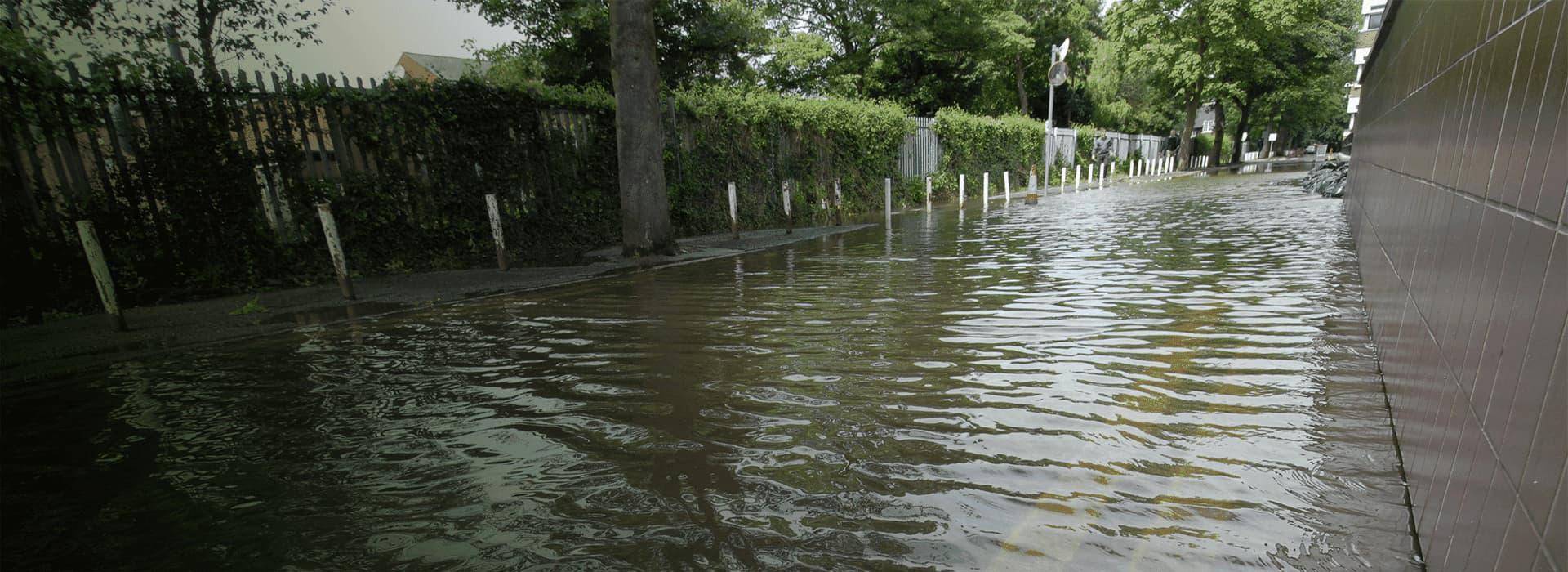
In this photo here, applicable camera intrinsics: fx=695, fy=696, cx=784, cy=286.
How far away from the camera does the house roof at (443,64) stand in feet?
38.7

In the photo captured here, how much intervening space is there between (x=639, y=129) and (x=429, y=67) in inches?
177

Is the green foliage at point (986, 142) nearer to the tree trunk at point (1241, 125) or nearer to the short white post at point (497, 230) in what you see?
the short white post at point (497, 230)

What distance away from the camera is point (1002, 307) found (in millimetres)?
5734

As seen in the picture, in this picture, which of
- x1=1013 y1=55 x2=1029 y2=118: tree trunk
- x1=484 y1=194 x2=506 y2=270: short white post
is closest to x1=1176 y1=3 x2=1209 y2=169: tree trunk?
x1=1013 y1=55 x2=1029 y2=118: tree trunk

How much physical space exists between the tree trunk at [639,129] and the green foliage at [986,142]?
13.8 meters

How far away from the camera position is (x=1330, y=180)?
16.8 m

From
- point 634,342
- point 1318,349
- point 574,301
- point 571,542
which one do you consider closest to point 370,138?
point 574,301

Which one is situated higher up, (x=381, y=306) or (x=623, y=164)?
(x=623, y=164)

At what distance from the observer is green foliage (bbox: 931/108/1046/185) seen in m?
22.8

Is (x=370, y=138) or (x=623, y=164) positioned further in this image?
(x=623, y=164)

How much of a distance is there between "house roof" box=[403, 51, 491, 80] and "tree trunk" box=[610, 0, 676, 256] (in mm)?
2545

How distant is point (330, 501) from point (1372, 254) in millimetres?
7232

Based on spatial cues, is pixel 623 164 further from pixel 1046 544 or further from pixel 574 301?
pixel 1046 544

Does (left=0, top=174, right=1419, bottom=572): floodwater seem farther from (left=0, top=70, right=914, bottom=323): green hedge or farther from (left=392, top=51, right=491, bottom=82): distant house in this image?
(left=392, top=51, right=491, bottom=82): distant house
